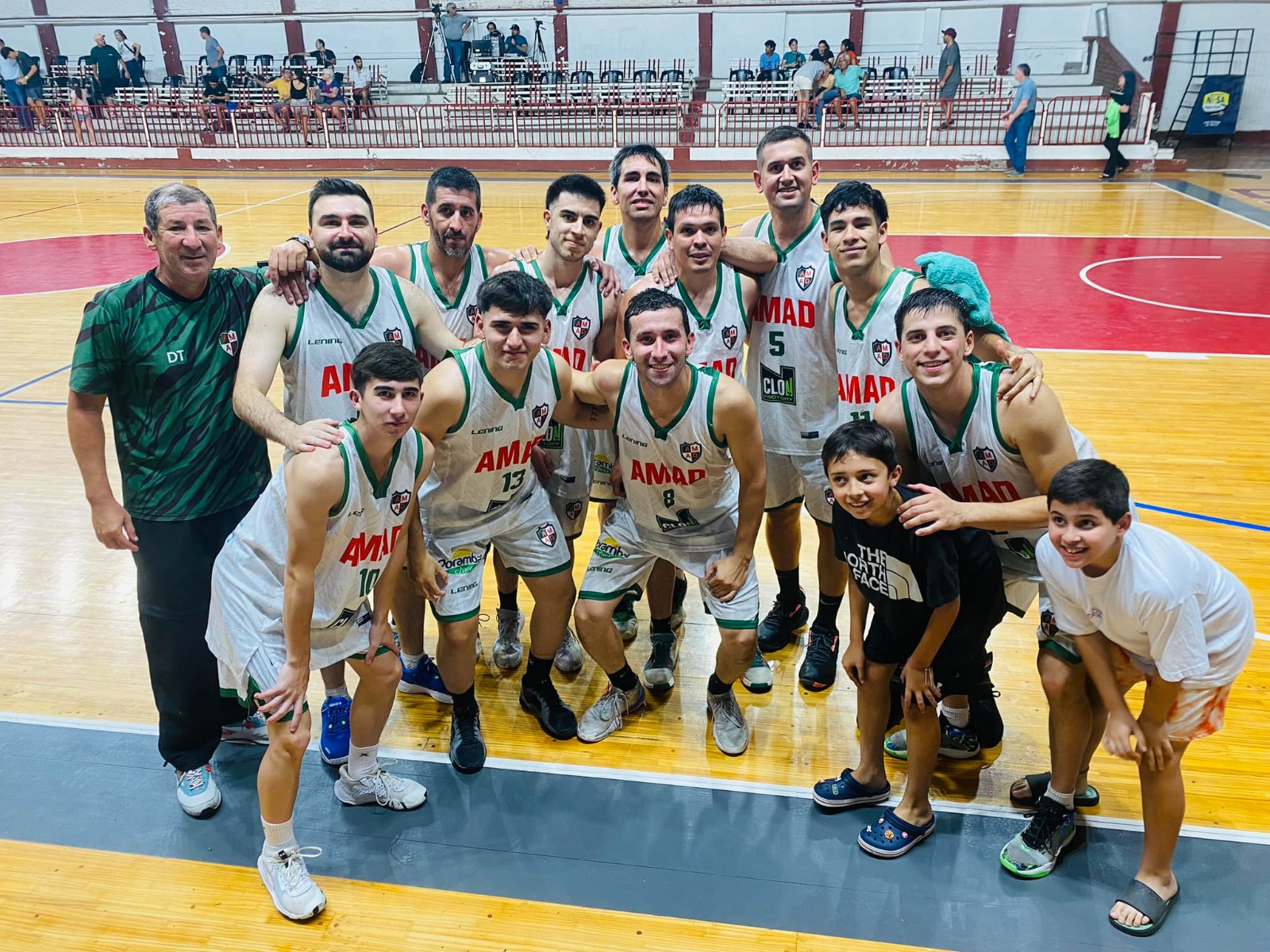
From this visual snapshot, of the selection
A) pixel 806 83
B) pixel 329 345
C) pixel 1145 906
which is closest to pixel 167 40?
pixel 806 83

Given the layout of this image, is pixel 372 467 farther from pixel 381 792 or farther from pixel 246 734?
pixel 246 734

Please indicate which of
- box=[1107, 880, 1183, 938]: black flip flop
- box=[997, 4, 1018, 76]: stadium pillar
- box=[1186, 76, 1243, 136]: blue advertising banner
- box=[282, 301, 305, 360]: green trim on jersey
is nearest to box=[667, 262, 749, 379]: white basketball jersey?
box=[282, 301, 305, 360]: green trim on jersey

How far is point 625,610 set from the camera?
192 inches

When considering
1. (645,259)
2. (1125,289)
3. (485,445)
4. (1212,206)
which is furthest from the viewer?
(1212,206)

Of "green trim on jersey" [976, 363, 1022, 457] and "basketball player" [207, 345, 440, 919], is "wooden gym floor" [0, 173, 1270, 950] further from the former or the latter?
"green trim on jersey" [976, 363, 1022, 457]

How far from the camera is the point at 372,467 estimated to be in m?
3.12

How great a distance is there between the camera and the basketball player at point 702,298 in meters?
3.95

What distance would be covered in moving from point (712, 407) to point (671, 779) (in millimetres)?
1517

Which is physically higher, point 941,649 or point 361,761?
point 941,649

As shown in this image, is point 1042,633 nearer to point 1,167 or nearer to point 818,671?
point 818,671

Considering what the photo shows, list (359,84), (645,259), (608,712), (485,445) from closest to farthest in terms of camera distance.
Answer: (485,445), (608,712), (645,259), (359,84)

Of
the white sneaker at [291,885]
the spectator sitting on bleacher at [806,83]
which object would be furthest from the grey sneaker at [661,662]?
the spectator sitting on bleacher at [806,83]

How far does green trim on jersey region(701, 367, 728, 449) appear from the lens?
368 centimetres

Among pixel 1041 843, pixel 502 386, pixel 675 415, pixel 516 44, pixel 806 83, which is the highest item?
pixel 516 44
